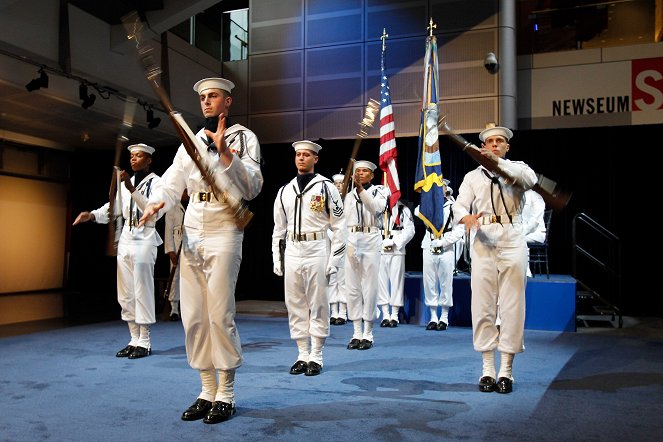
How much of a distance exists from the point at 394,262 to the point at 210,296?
204 inches

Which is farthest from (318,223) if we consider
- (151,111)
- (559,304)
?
(151,111)

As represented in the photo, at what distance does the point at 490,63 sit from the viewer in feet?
34.1

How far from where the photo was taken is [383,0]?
11.5 meters

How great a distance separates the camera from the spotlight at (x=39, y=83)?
7895mm

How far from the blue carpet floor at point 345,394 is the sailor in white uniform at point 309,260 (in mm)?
344

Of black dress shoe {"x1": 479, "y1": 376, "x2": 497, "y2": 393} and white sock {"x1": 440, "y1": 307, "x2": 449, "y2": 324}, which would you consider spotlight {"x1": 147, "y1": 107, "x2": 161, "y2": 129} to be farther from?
black dress shoe {"x1": 479, "y1": 376, "x2": 497, "y2": 393}

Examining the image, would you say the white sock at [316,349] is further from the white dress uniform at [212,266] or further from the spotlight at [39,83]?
the spotlight at [39,83]

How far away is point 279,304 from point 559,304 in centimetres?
553

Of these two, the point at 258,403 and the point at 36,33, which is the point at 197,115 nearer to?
the point at 36,33

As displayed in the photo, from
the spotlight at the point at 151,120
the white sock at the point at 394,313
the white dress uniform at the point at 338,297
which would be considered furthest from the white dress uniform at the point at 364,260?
the spotlight at the point at 151,120

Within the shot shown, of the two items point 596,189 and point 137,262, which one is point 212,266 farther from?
point 596,189

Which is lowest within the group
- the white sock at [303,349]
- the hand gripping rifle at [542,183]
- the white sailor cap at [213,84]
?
the white sock at [303,349]

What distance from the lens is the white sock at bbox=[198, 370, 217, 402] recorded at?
365cm

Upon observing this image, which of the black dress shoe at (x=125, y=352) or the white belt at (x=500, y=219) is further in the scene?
the black dress shoe at (x=125, y=352)
